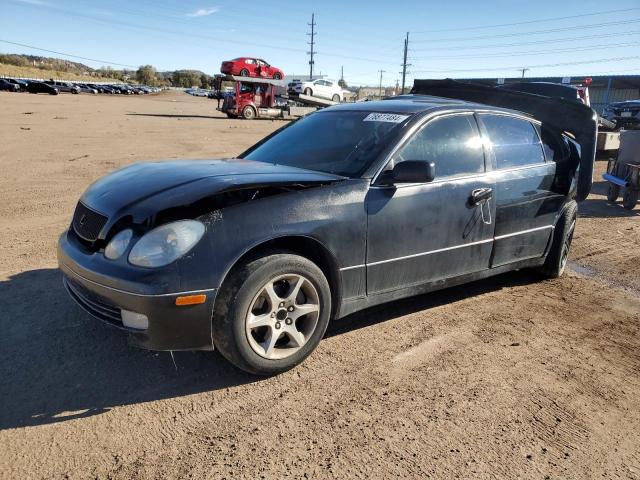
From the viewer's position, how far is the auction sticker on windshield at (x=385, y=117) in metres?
3.85

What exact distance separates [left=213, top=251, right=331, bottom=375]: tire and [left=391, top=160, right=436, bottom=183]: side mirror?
0.85 metres

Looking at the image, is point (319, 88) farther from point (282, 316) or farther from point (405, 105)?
point (282, 316)

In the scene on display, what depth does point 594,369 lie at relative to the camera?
341cm

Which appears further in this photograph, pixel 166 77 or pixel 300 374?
pixel 166 77

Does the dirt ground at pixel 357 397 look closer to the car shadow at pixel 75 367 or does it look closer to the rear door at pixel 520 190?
the car shadow at pixel 75 367

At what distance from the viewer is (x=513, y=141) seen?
14.8ft

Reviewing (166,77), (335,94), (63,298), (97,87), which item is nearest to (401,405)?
(63,298)

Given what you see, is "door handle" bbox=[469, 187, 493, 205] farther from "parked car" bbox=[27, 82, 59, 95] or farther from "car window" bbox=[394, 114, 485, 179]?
"parked car" bbox=[27, 82, 59, 95]

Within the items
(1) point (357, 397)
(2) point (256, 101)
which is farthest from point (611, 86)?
(1) point (357, 397)

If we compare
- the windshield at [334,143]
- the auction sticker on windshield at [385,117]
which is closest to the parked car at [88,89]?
the windshield at [334,143]

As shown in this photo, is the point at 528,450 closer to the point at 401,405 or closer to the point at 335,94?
the point at 401,405

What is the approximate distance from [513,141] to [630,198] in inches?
217

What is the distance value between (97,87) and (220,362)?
8753cm

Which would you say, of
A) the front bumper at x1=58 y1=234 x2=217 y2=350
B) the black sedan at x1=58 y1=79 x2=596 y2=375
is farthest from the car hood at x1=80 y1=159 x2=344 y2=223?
the front bumper at x1=58 y1=234 x2=217 y2=350
